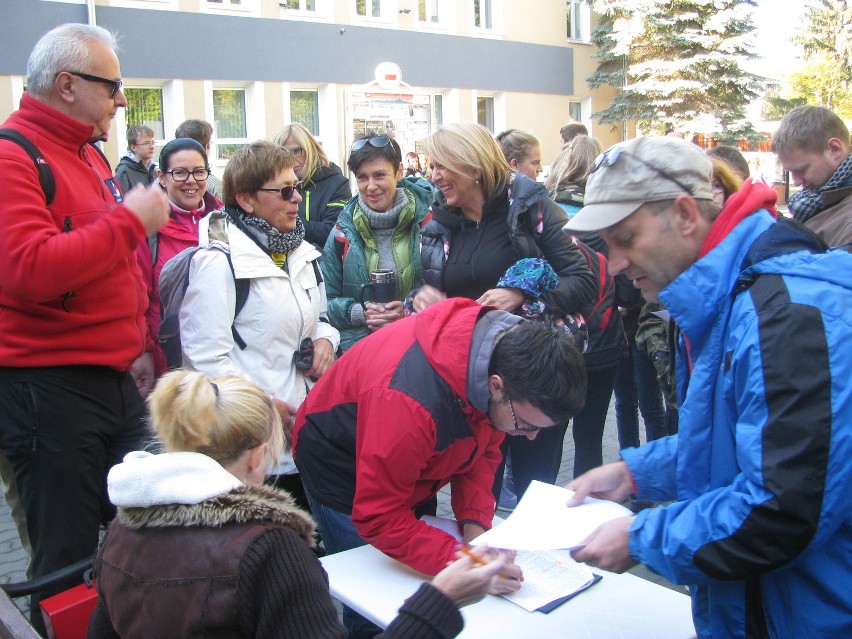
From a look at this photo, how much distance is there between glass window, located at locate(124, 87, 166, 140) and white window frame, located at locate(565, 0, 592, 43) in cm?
1293

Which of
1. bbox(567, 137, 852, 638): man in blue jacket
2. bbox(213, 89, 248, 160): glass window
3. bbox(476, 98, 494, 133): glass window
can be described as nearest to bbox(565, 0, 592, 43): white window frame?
bbox(476, 98, 494, 133): glass window

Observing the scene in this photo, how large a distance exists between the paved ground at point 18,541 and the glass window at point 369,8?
1442cm

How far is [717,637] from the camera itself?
1720 millimetres

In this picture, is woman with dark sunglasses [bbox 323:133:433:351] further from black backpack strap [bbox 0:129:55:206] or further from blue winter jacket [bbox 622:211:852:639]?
blue winter jacket [bbox 622:211:852:639]

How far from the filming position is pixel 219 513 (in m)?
1.66

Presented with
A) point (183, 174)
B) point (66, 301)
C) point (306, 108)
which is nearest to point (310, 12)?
point (306, 108)

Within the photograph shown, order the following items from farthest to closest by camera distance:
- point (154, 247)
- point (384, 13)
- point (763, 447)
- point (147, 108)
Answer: point (384, 13) → point (147, 108) → point (154, 247) → point (763, 447)

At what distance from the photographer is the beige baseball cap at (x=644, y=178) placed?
171 centimetres

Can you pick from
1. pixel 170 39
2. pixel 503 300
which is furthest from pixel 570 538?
pixel 170 39

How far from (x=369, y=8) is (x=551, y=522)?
17720 millimetres

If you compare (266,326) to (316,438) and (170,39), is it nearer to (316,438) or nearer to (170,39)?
(316,438)

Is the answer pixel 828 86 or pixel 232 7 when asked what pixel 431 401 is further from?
pixel 828 86

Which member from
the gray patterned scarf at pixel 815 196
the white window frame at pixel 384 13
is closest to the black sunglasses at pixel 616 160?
the gray patterned scarf at pixel 815 196

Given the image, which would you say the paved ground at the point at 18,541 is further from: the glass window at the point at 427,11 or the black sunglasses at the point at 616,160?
the glass window at the point at 427,11
